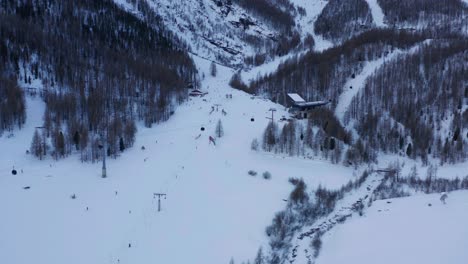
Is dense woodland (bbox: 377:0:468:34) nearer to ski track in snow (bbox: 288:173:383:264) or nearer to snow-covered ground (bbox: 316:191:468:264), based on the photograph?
ski track in snow (bbox: 288:173:383:264)

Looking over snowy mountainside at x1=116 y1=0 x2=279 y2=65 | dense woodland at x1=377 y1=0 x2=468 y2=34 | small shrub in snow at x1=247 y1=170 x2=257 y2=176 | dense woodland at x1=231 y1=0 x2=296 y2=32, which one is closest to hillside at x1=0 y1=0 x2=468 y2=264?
small shrub in snow at x1=247 y1=170 x2=257 y2=176

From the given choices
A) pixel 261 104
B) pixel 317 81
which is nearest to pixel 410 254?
pixel 261 104

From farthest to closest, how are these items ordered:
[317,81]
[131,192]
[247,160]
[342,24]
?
[342,24] → [317,81] → [247,160] → [131,192]

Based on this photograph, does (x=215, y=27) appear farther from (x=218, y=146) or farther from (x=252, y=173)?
(x=252, y=173)

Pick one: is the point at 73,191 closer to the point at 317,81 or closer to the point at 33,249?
the point at 33,249

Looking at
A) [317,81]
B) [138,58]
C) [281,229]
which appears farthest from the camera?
[138,58]
